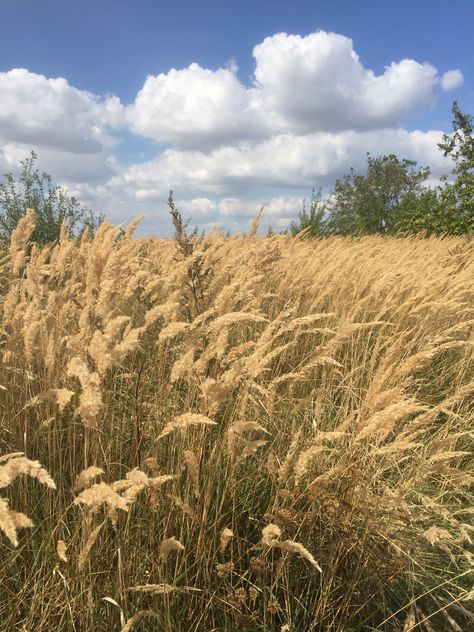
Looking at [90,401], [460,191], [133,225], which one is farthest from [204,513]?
[460,191]

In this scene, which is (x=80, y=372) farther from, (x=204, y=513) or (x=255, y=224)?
(x=255, y=224)

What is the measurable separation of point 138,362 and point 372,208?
1229 inches

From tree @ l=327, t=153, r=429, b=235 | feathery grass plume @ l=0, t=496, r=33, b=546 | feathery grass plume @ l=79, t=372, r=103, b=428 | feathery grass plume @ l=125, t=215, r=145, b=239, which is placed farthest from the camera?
tree @ l=327, t=153, r=429, b=235

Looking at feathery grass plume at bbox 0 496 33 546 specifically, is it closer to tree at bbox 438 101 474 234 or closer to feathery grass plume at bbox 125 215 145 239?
feathery grass plume at bbox 125 215 145 239

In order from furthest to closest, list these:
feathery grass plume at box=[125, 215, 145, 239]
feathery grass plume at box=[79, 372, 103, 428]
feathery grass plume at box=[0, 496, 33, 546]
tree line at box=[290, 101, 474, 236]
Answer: tree line at box=[290, 101, 474, 236], feathery grass plume at box=[125, 215, 145, 239], feathery grass plume at box=[79, 372, 103, 428], feathery grass plume at box=[0, 496, 33, 546]

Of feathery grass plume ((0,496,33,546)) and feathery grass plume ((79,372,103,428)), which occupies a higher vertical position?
feathery grass plume ((79,372,103,428))

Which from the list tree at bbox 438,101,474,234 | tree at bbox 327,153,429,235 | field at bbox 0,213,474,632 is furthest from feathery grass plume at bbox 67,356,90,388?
tree at bbox 327,153,429,235

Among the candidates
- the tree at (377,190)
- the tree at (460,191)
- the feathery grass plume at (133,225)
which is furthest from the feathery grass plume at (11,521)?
the tree at (377,190)

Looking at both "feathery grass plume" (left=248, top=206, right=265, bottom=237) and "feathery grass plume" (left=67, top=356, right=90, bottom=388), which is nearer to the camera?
"feathery grass plume" (left=67, top=356, right=90, bottom=388)

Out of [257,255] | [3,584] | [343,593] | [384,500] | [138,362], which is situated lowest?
[343,593]

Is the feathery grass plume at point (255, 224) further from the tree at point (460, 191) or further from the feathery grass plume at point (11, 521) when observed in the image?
the tree at point (460, 191)

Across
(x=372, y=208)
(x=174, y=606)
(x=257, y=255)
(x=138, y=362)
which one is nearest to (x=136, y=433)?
(x=174, y=606)

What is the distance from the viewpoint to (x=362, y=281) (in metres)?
4.27

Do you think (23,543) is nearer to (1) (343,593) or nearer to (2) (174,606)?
(2) (174,606)
